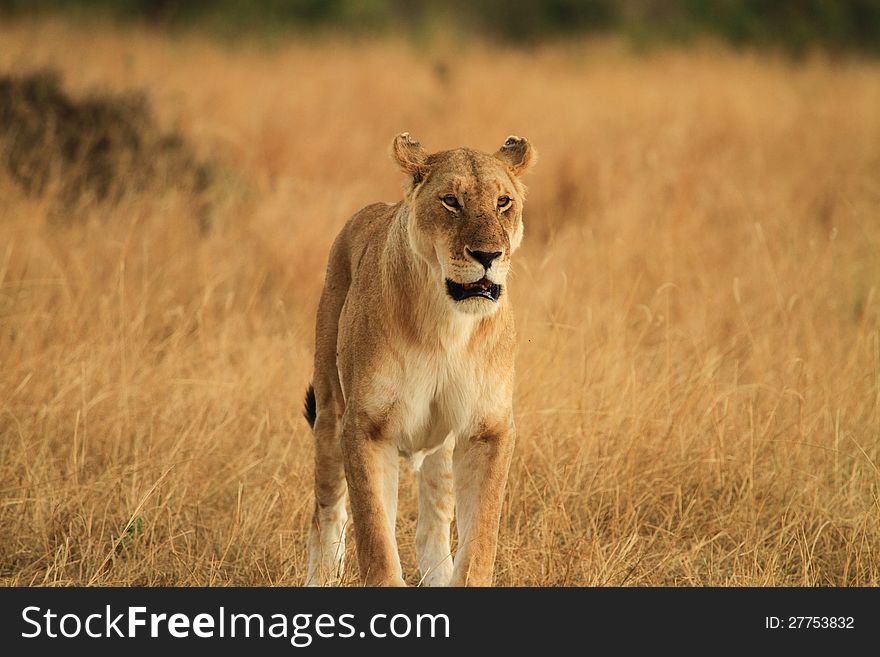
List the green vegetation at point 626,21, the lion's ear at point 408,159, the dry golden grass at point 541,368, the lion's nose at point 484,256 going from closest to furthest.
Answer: the lion's nose at point 484,256 < the lion's ear at point 408,159 < the dry golden grass at point 541,368 < the green vegetation at point 626,21

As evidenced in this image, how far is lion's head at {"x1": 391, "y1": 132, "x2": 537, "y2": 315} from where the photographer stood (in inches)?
150

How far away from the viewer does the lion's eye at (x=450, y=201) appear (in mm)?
3994

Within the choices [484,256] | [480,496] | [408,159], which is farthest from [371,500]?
[408,159]

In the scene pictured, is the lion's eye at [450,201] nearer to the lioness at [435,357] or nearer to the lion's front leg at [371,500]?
the lioness at [435,357]

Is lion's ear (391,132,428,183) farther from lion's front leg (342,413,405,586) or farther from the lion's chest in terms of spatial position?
lion's front leg (342,413,405,586)

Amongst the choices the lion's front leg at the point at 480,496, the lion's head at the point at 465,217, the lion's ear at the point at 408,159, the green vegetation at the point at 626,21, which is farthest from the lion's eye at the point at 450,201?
the green vegetation at the point at 626,21

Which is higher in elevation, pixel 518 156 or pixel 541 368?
pixel 518 156

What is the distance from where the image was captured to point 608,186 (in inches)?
407

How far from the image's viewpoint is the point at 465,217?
3932 millimetres

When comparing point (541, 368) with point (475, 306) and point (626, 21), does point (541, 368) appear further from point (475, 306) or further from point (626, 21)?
point (626, 21)

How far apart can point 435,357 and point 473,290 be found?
0.34m

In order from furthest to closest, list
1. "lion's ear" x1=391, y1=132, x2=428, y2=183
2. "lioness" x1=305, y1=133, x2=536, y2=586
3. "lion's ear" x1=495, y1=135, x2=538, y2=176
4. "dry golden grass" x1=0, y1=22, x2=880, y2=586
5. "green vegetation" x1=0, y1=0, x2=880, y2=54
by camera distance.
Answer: "green vegetation" x1=0, y1=0, x2=880, y2=54
"dry golden grass" x1=0, y1=22, x2=880, y2=586
"lion's ear" x1=495, y1=135, x2=538, y2=176
"lion's ear" x1=391, y1=132, x2=428, y2=183
"lioness" x1=305, y1=133, x2=536, y2=586

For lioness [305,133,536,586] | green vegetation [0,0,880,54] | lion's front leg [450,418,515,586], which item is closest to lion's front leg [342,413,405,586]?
lioness [305,133,536,586]
